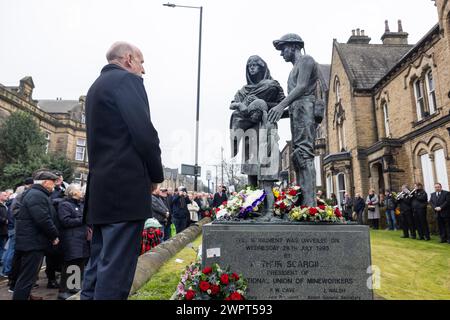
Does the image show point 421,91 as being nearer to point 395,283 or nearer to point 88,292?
point 395,283

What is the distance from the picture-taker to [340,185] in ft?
88.7

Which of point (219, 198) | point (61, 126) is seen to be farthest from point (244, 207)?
point (61, 126)

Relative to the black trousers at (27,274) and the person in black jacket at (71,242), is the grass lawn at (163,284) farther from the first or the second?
the black trousers at (27,274)

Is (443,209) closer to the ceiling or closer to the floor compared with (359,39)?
A: closer to the floor

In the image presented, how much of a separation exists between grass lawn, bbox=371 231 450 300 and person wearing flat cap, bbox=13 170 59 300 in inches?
230

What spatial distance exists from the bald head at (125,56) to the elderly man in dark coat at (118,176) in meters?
0.24

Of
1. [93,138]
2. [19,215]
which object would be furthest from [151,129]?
[19,215]

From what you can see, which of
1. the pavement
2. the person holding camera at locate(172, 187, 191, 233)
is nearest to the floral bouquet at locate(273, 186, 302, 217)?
the pavement

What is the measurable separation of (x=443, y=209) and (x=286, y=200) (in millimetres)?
9409

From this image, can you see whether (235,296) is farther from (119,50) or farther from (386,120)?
(386,120)

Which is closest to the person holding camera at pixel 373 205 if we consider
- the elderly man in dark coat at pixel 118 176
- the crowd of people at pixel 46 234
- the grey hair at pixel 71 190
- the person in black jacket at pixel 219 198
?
the person in black jacket at pixel 219 198

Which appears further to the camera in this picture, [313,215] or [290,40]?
[290,40]

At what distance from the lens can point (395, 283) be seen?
628 centimetres
